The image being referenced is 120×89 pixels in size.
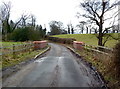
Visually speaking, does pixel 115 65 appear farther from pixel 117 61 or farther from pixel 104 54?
pixel 104 54

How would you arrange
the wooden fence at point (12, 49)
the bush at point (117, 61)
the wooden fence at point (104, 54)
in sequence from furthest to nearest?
1. the wooden fence at point (12, 49)
2. the wooden fence at point (104, 54)
3. the bush at point (117, 61)

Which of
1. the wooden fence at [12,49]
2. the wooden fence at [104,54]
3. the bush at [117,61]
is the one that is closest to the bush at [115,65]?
the bush at [117,61]

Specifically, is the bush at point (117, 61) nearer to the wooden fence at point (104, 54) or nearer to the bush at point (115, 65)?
the bush at point (115, 65)

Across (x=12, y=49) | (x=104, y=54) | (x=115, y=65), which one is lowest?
(x=115, y=65)

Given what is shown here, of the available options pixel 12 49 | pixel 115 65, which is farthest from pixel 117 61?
pixel 12 49

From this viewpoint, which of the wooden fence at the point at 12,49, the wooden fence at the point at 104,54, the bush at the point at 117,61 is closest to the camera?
the bush at the point at 117,61

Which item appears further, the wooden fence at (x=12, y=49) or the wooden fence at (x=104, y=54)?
the wooden fence at (x=12, y=49)

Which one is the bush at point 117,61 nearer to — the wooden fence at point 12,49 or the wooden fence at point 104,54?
the wooden fence at point 104,54

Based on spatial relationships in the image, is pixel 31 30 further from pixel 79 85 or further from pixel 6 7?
pixel 79 85

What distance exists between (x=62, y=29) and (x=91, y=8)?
6716 centimetres

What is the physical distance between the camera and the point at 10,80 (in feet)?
18.8

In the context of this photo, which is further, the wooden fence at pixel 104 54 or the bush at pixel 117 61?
the wooden fence at pixel 104 54

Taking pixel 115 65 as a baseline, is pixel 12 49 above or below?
above

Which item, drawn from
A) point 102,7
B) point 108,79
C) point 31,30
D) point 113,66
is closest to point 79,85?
point 108,79
